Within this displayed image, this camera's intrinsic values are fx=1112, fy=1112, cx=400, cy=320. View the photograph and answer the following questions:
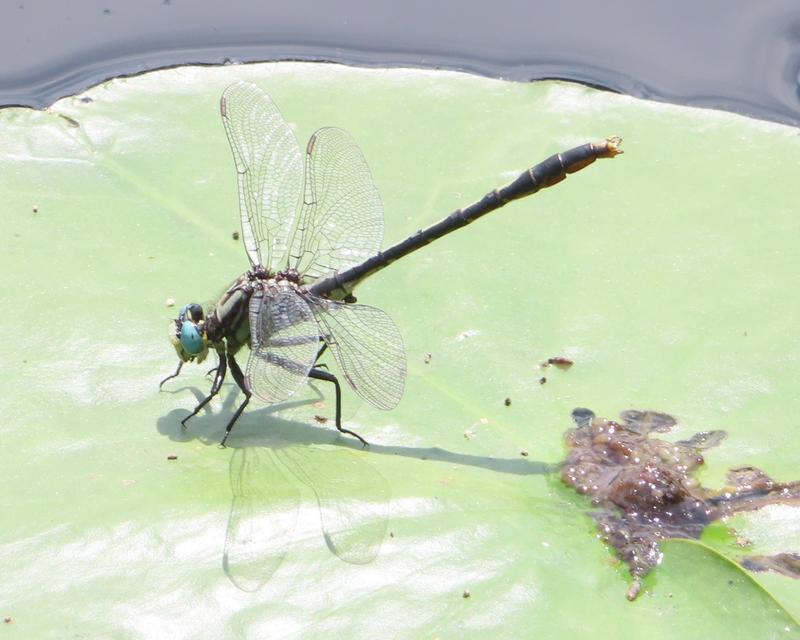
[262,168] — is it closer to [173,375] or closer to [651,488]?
[173,375]

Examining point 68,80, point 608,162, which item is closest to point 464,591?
point 608,162

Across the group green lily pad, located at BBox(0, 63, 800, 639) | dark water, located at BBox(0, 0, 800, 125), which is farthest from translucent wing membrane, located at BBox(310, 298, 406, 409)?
dark water, located at BBox(0, 0, 800, 125)

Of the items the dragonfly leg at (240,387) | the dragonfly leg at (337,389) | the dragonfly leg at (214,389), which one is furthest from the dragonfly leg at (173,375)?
the dragonfly leg at (337,389)

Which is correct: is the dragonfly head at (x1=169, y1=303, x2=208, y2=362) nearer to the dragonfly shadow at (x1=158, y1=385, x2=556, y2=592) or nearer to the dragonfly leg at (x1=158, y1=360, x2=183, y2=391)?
the dragonfly leg at (x1=158, y1=360, x2=183, y2=391)

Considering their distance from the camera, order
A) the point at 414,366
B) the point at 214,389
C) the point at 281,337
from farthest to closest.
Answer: the point at 281,337 < the point at 214,389 < the point at 414,366

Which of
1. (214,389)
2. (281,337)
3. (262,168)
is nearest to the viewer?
(214,389)

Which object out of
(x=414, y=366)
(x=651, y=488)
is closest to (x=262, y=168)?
(x=414, y=366)
